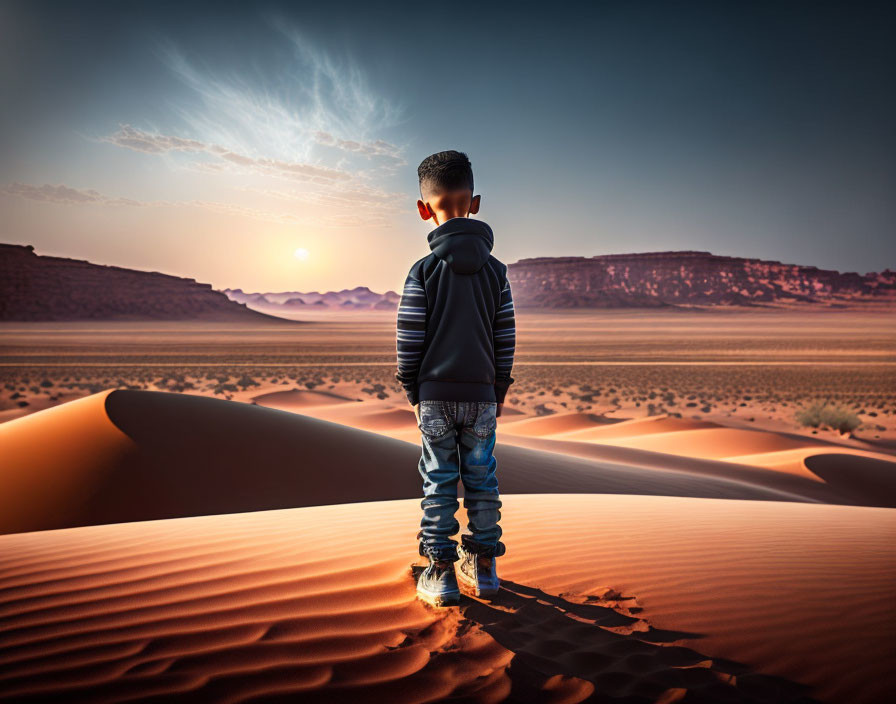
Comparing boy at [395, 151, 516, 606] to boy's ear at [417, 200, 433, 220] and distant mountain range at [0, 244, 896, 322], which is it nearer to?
boy's ear at [417, 200, 433, 220]

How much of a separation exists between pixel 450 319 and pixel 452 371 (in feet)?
0.82

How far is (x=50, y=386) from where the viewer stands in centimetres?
3127

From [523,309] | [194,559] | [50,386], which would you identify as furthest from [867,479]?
[523,309]

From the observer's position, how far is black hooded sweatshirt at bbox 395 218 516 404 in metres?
2.85

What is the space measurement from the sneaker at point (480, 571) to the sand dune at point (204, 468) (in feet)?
13.5

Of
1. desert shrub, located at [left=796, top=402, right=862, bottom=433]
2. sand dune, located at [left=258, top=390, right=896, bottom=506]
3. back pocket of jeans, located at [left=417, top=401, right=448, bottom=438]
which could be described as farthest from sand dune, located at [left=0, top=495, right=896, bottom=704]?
desert shrub, located at [left=796, top=402, right=862, bottom=433]

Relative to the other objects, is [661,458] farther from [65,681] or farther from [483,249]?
[65,681]

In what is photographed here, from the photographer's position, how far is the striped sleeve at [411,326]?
9.40ft

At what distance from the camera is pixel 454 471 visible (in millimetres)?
2902

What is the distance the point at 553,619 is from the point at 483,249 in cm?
174

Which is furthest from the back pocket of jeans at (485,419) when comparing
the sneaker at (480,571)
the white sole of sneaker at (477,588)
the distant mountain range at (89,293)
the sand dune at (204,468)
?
the distant mountain range at (89,293)

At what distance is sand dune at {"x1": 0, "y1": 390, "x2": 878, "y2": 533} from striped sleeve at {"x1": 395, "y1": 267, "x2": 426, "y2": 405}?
427 cm

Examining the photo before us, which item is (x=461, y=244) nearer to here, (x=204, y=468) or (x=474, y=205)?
(x=474, y=205)

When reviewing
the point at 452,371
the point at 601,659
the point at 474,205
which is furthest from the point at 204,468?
the point at 601,659
